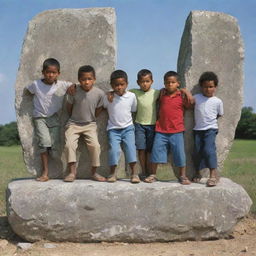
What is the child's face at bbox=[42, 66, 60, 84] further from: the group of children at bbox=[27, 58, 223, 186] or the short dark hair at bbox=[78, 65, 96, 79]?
the short dark hair at bbox=[78, 65, 96, 79]

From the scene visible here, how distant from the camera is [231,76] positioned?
559 centimetres

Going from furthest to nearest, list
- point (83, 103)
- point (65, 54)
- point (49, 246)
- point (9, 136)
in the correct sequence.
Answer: point (9, 136) → point (65, 54) → point (83, 103) → point (49, 246)

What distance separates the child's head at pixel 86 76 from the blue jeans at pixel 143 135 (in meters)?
0.76

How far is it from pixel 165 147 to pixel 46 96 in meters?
1.54

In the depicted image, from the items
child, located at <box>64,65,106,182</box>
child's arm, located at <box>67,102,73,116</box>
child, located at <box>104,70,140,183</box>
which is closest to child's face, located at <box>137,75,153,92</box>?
child, located at <box>104,70,140,183</box>

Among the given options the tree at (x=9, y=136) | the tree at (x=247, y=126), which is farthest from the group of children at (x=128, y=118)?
the tree at (x=9, y=136)

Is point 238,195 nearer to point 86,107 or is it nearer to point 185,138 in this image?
point 185,138

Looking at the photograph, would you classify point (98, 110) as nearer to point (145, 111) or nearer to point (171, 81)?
point (145, 111)

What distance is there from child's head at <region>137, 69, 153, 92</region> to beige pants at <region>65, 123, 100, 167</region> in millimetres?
744

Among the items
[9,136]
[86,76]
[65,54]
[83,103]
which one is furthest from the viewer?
[9,136]

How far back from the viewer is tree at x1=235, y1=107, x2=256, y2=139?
87.7ft

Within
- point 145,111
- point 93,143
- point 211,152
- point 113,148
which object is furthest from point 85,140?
point 211,152

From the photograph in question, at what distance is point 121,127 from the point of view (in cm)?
523

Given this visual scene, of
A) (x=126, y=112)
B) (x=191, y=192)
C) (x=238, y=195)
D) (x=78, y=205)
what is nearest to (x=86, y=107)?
(x=126, y=112)
